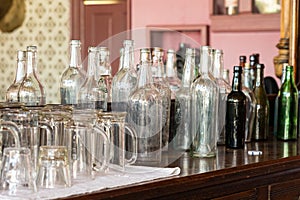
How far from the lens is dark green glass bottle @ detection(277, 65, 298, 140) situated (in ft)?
7.39

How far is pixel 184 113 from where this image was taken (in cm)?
189

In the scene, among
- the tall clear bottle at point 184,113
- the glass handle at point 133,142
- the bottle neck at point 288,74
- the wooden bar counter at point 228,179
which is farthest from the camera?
the bottle neck at point 288,74

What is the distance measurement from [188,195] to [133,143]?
0.77 feet

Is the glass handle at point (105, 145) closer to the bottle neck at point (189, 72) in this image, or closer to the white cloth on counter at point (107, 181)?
the white cloth on counter at point (107, 181)

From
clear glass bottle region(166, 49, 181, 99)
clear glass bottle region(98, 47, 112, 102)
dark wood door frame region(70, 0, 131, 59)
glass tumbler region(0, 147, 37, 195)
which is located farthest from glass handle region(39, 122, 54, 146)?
dark wood door frame region(70, 0, 131, 59)

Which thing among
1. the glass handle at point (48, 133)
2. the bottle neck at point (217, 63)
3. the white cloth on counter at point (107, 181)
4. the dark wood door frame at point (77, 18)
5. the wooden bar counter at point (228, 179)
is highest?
the dark wood door frame at point (77, 18)

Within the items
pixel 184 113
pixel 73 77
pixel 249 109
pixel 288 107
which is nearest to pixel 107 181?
pixel 73 77

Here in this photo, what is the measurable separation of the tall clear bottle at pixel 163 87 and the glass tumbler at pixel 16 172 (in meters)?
0.57

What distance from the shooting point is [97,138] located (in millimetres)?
1448

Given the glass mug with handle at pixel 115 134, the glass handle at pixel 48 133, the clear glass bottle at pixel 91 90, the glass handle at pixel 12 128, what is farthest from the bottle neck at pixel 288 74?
the glass handle at pixel 12 128

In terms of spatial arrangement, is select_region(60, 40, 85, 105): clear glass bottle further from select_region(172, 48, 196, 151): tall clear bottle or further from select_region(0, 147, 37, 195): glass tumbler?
select_region(0, 147, 37, 195): glass tumbler

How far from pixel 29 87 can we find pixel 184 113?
0.44 metres

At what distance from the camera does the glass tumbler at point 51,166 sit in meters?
1.29

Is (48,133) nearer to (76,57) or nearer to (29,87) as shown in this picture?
(29,87)
